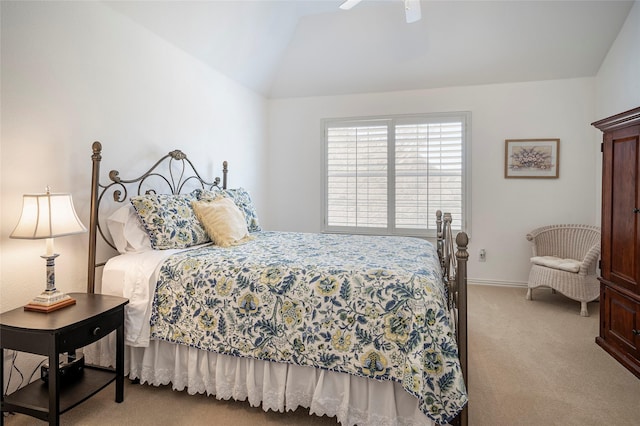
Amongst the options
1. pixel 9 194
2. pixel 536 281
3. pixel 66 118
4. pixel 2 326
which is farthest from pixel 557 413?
pixel 66 118

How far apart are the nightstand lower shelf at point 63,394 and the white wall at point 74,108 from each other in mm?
479

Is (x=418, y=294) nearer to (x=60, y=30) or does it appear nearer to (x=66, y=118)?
(x=66, y=118)

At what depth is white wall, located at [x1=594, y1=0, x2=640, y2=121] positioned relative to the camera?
346 centimetres

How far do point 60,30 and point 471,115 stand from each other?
13.7 feet

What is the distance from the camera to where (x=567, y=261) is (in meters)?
3.89

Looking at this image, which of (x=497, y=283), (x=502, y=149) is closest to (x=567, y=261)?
(x=497, y=283)

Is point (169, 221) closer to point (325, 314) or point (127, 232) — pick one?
point (127, 232)

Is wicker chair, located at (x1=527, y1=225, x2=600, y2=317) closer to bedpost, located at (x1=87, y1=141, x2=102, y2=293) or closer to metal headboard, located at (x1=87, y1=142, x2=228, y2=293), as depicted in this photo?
metal headboard, located at (x1=87, y1=142, x2=228, y2=293)

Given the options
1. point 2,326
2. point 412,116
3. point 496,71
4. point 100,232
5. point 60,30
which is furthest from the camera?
point 412,116

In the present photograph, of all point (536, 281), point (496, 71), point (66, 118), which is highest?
point (496, 71)

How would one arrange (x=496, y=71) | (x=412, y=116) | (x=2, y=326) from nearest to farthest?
1. (x=2, y=326)
2. (x=496, y=71)
3. (x=412, y=116)

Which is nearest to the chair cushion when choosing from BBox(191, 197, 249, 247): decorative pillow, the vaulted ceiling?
the vaulted ceiling

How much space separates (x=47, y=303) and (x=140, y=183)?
1.29 metres

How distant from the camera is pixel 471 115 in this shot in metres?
4.66
